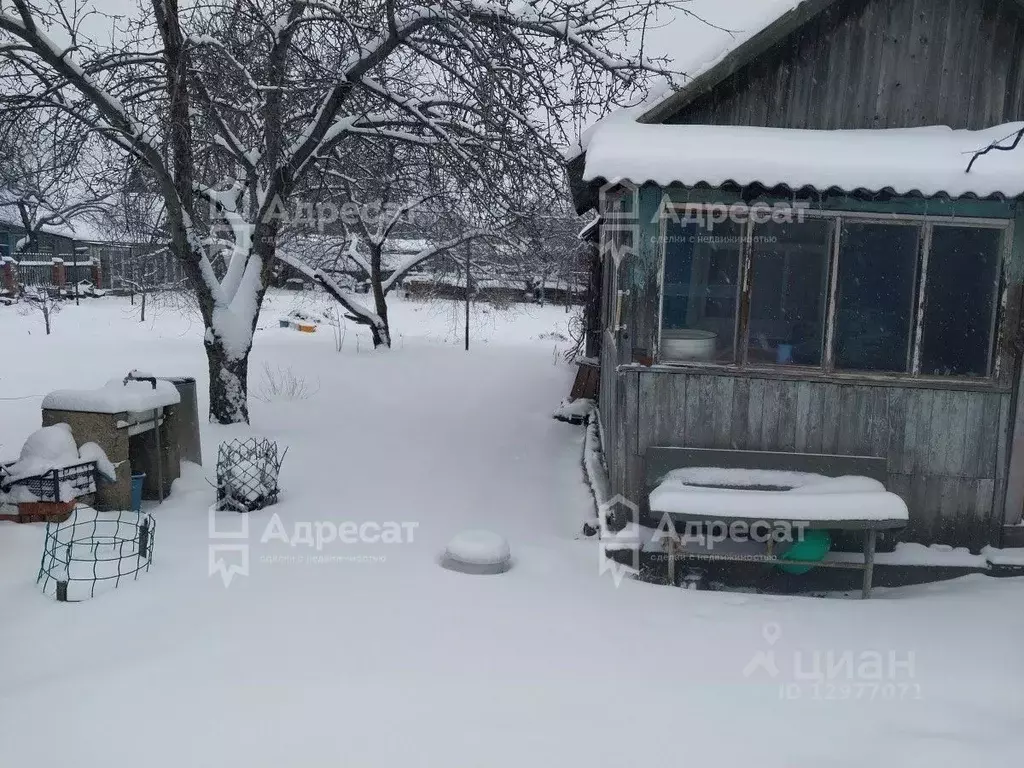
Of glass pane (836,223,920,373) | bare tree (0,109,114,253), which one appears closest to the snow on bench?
glass pane (836,223,920,373)

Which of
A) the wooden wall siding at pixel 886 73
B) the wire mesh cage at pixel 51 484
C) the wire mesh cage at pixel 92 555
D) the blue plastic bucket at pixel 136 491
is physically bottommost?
the wire mesh cage at pixel 92 555

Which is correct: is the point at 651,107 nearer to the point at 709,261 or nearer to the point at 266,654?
the point at 709,261

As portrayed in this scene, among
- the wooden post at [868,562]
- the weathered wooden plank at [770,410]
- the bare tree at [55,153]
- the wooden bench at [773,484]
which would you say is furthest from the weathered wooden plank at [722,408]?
the bare tree at [55,153]

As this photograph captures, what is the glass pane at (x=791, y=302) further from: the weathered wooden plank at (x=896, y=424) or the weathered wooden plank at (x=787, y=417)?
the weathered wooden plank at (x=896, y=424)

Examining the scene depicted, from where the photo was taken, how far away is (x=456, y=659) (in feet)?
14.2

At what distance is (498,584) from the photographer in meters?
5.38

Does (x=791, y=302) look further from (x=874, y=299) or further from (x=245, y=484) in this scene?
(x=245, y=484)

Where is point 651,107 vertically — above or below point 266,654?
above

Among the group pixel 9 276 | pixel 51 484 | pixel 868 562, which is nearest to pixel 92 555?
pixel 51 484

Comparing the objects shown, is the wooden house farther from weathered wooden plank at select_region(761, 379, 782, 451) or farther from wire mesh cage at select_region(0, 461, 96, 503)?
wire mesh cage at select_region(0, 461, 96, 503)

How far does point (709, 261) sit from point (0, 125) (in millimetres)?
8124

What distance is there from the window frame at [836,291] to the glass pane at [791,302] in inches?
3.0

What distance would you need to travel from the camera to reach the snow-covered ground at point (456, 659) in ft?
11.7

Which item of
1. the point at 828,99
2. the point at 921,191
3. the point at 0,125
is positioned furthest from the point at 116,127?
the point at 921,191
